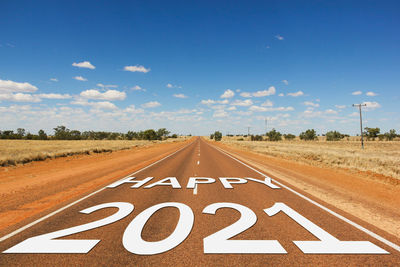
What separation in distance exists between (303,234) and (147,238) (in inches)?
116

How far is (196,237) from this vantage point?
150 inches

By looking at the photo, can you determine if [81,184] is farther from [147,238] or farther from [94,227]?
[147,238]

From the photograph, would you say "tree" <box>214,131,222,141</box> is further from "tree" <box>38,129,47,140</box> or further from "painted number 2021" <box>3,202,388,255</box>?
"painted number 2021" <box>3,202,388,255</box>

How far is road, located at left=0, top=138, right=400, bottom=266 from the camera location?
10.4 feet

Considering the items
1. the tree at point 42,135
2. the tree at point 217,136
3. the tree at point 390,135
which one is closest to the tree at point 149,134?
the tree at point 217,136

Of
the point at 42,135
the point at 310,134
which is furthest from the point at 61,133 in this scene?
the point at 310,134

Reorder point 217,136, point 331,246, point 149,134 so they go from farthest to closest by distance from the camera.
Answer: point 217,136 < point 149,134 < point 331,246

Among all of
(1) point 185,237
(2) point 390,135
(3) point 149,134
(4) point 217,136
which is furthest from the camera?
(4) point 217,136

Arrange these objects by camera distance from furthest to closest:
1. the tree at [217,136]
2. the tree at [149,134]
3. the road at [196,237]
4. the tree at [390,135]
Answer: the tree at [217,136]
the tree at [149,134]
the tree at [390,135]
the road at [196,237]

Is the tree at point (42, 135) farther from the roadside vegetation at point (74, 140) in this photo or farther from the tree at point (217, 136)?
the tree at point (217, 136)

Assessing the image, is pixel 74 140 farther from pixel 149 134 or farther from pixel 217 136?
pixel 217 136

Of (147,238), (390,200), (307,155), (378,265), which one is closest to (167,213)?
(147,238)

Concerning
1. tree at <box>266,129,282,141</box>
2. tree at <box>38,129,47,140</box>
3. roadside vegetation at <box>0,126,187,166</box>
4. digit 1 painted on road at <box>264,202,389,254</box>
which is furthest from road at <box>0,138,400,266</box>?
tree at <box>38,129,47,140</box>

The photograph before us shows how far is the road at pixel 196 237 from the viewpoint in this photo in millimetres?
3158
